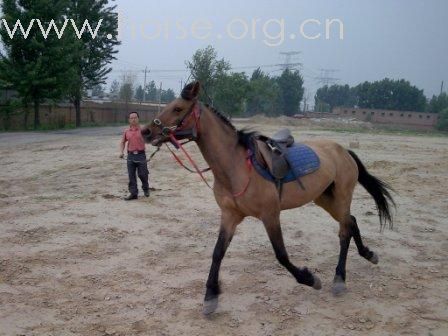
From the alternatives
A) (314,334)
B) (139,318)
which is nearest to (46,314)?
(139,318)

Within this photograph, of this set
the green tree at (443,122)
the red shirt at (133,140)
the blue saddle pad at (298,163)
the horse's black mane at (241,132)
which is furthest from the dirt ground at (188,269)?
the green tree at (443,122)

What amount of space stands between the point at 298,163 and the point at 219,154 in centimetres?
91

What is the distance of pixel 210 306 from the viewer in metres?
4.11

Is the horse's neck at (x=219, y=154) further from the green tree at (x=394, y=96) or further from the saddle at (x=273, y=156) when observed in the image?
the green tree at (x=394, y=96)

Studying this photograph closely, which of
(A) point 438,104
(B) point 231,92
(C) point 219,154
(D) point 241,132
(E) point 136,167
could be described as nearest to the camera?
(C) point 219,154

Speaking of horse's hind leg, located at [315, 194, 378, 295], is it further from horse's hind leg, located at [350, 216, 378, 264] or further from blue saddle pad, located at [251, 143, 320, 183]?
blue saddle pad, located at [251, 143, 320, 183]

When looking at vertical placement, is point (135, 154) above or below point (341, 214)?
above

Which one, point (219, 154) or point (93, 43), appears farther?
point (93, 43)

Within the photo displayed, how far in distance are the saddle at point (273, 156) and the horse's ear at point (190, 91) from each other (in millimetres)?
804

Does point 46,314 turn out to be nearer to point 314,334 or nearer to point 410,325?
point 314,334

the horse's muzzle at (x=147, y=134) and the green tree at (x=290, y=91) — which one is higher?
the green tree at (x=290, y=91)

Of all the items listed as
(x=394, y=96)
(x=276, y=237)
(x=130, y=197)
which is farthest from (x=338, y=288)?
(x=394, y=96)

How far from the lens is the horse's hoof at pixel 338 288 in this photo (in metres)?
4.64

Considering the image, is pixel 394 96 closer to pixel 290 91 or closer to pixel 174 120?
pixel 290 91
